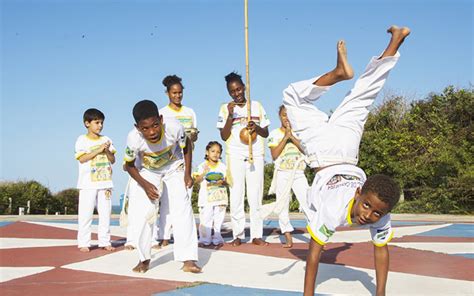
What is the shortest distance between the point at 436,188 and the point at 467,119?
7.98 ft

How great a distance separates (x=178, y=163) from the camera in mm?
5426

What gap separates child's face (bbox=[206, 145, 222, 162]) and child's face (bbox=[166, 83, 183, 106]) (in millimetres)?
1037

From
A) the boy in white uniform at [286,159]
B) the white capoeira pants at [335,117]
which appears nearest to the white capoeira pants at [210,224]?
the boy in white uniform at [286,159]

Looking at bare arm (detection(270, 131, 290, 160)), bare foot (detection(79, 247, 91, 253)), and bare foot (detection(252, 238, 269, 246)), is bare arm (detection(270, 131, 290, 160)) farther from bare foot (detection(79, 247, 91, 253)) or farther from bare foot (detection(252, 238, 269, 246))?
bare foot (detection(79, 247, 91, 253))

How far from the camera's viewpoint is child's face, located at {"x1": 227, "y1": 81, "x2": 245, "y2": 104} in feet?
23.4

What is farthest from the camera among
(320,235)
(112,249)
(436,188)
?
(436,188)

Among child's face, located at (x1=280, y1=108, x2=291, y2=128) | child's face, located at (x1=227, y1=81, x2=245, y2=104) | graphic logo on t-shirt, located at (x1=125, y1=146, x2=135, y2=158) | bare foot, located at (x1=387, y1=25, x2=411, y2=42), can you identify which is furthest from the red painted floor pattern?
bare foot, located at (x1=387, y1=25, x2=411, y2=42)

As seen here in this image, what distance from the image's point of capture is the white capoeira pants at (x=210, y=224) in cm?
717

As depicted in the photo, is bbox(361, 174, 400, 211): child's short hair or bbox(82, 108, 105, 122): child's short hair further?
bbox(82, 108, 105, 122): child's short hair

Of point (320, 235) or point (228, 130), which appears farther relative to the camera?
point (228, 130)

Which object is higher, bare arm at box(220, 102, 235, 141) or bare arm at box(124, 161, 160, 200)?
bare arm at box(220, 102, 235, 141)

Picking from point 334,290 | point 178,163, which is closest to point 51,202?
point 178,163

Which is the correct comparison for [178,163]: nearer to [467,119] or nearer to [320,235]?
[320,235]

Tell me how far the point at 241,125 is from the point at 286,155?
27.7 inches
